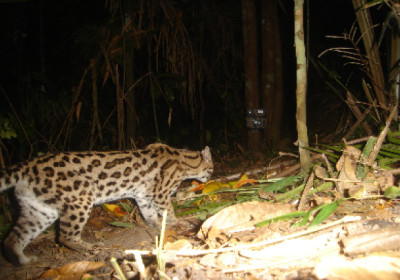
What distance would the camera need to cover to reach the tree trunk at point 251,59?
274 inches

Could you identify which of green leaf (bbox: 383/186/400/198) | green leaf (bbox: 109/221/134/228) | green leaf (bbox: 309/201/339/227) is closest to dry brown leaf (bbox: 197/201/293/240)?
green leaf (bbox: 309/201/339/227)

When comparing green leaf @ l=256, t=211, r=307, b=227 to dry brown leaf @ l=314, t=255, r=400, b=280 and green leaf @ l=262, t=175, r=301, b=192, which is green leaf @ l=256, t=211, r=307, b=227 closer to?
dry brown leaf @ l=314, t=255, r=400, b=280

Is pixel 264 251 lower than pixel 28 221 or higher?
higher

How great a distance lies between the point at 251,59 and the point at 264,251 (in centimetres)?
554

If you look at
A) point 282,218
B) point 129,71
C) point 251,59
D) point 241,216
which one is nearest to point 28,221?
point 241,216

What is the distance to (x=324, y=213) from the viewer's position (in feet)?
8.12

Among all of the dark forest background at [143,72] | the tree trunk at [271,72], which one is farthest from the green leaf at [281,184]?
the tree trunk at [271,72]

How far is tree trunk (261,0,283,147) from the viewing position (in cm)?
709

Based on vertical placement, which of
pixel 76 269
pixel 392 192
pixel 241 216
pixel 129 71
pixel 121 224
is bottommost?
pixel 121 224

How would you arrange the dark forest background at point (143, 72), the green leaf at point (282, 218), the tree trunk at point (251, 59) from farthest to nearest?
the tree trunk at point (251, 59)
the dark forest background at point (143, 72)
the green leaf at point (282, 218)

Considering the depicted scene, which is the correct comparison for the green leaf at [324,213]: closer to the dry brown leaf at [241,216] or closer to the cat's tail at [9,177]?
the dry brown leaf at [241,216]

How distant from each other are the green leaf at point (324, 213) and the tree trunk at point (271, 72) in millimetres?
4454

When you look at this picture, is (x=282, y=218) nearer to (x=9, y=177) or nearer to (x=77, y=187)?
(x=77, y=187)

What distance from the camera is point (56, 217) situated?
380 cm
